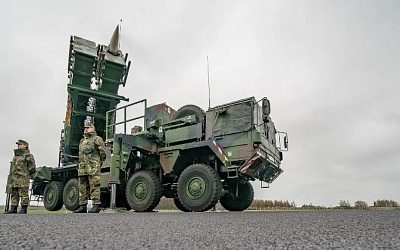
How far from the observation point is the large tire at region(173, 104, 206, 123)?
24.6 ft

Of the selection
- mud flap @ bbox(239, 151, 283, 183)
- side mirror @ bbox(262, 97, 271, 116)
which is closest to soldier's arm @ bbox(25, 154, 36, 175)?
mud flap @ bbox(239, 151, 283, 183)

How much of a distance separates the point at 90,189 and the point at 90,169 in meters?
0.38

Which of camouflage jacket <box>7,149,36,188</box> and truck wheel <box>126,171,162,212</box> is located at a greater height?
camouflage jacket <box>7,149,36,188</box>

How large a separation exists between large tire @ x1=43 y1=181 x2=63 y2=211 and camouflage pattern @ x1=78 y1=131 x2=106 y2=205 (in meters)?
3.71

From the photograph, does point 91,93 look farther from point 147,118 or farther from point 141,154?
point 141,154

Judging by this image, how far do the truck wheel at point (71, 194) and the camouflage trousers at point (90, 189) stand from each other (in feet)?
8.84

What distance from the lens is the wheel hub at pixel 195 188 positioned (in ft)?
20.9

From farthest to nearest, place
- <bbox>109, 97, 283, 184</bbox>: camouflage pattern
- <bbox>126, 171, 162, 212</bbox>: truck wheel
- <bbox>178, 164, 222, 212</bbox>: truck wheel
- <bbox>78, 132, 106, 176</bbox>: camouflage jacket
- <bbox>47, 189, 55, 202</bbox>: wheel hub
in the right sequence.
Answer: <bbox>47, 189, 55, 202</bbox>: wheel hub
<bbox>126, 171, 162, 212</bbox>: truck wheel
<bbox>109, 97, 283, 184</bbox>: camouflage pattern
<bbox>78, 132, 106, 176</bbox>: camouflage jacket
<bbox>178, 164, 222, 212</bbox>: truck wheel

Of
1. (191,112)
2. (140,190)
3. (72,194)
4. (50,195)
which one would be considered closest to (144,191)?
(140,190)

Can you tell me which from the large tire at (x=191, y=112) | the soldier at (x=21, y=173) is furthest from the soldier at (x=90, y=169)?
the large tire at (x=191, y=112)

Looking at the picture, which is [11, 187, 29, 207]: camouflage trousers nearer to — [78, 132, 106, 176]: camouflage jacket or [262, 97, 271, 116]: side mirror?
[78, 132, 106, 176]: camouflage jacket

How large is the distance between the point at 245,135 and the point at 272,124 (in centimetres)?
166

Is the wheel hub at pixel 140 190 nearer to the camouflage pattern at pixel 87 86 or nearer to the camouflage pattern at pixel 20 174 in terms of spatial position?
the camouflage pattern at pixel 20 174

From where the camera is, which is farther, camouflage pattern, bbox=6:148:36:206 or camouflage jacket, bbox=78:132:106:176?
camouflage pattern, bbox=6:148:36:206
